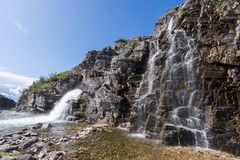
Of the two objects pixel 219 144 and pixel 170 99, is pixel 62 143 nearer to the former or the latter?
pixel 170 99

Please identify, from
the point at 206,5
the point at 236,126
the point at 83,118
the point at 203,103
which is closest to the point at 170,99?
the point at 203,103

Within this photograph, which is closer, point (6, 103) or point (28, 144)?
point (28, 144)

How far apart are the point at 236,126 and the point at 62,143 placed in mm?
19688

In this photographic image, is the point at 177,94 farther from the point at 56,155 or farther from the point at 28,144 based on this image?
the point at 28,144

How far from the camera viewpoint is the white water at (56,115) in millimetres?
62781

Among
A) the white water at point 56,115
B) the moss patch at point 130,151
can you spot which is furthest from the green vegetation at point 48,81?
the moss patch at point 130,151

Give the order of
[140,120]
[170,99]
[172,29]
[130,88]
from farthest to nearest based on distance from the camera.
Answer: [130,88], [172,29], [140,120], [170,99]

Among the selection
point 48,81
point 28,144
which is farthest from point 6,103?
point 28,144

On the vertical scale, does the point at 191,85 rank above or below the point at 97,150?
above

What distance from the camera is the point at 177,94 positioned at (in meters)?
38.5

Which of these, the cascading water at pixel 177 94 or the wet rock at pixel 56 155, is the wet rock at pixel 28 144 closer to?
the wet rock at pixel 56 155

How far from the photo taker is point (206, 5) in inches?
1706

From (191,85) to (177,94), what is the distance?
85.8 inches

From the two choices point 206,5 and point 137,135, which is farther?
point 206,5
